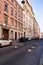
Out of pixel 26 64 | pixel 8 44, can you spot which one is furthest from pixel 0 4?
pixel 26 64

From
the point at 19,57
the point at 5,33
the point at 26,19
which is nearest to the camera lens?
the point at 19,57

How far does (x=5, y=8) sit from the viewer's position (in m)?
36.7

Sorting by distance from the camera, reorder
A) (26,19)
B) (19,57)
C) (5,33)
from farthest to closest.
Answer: (26,19) < (5,33) < (19,57)

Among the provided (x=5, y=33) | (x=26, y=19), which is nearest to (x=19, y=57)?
(x=5, y=33)

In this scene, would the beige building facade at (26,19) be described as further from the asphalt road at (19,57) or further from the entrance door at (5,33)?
the asphalt road at (19,57)

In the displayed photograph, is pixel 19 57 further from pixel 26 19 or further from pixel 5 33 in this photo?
pixel 26 19

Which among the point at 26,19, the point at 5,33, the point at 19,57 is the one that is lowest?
the point at 19,57

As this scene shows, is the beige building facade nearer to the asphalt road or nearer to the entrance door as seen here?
the entrance door

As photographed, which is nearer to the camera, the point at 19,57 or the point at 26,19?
the point at 19,57

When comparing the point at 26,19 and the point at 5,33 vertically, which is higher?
the point at 26,19

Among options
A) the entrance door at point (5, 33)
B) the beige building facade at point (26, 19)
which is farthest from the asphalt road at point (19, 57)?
the beige building facade at point (26, 19)

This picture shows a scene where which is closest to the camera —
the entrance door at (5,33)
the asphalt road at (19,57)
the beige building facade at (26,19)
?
the asphalt road at (19,57)

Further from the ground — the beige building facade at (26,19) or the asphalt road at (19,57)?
the beige building facade at (26,19)

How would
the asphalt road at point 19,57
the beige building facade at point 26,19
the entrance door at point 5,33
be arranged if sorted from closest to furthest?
the asphalt road at point 19,57 → the entrance door at point 5,33 → the beige building facade at point 26,19
